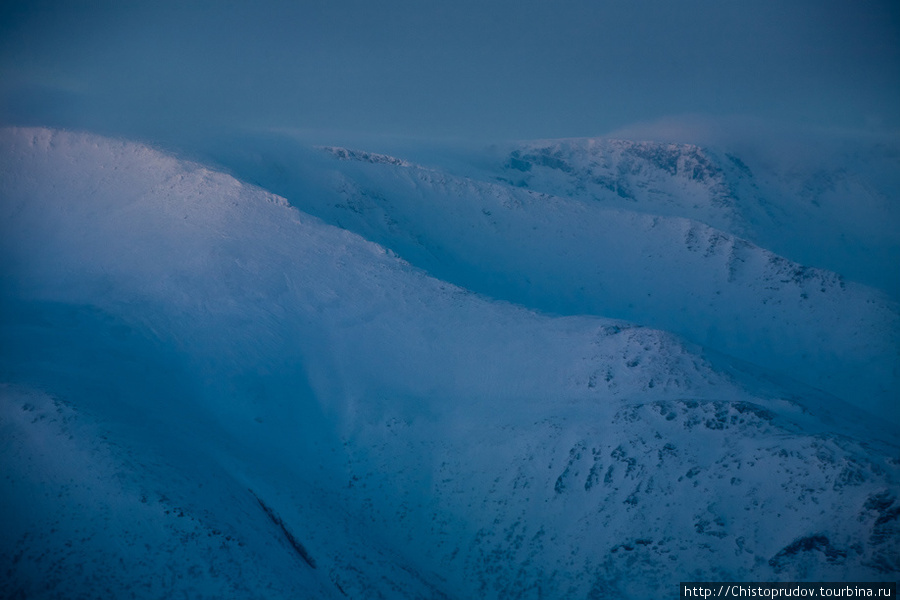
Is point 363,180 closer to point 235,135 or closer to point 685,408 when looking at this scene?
point 235,135

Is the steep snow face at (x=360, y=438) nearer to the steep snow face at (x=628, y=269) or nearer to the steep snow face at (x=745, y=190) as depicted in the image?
the steep snow face at (x=628, y=269)

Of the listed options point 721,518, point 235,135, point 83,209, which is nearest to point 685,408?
point 721,518

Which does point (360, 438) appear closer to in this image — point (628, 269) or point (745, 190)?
point (628, 269)

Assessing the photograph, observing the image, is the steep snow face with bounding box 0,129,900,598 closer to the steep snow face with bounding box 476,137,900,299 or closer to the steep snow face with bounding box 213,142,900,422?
Answer: the steep snow face with bounding box 213,142,900,422

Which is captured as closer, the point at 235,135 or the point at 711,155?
the point at 235,135

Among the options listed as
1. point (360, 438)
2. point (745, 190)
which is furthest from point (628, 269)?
point (745, 190)

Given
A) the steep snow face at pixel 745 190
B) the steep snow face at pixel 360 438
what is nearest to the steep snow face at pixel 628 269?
the steep snow face at pixel 360 438
